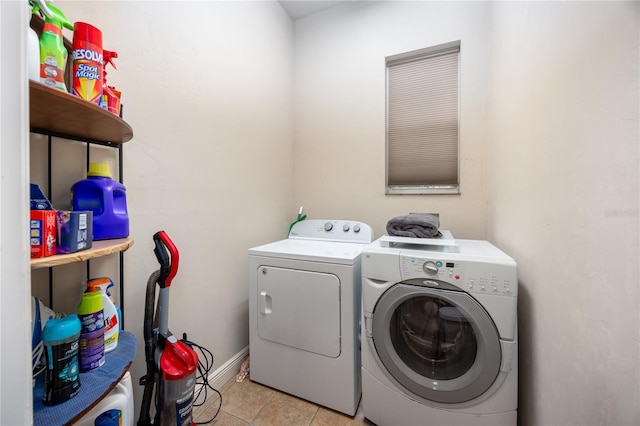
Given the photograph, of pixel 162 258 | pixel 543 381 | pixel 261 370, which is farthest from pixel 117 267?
pixel 543 381

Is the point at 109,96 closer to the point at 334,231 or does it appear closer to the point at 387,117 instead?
the point at 334,231

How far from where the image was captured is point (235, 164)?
172cm

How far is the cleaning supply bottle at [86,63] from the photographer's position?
737 millimetres

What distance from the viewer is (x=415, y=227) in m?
1.41

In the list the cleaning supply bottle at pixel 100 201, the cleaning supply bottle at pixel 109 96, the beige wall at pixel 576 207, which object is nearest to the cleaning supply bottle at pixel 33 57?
the cleaning supply bottle at pixel 109 96

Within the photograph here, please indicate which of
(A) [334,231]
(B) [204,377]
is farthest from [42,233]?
(A) [334,231]

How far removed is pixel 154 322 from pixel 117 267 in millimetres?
287

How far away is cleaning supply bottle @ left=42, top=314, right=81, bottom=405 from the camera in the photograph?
0.66 m

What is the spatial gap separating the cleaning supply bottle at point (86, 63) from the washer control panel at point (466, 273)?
52.2 inches

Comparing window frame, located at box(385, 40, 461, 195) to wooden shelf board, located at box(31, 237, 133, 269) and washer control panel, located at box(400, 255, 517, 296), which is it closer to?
washer control panel, located at box(400, 255, 517, 296)

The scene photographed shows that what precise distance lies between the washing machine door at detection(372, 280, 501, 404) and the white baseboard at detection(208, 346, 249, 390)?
1.01 meters

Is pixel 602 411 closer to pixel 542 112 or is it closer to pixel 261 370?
pixel 542 112

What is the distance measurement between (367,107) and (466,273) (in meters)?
1.59

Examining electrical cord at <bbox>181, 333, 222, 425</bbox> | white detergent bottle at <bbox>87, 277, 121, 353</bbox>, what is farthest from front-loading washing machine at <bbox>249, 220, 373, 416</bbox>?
white detergent bottle at <bbox>87, 277, 121, 353</bbox>
